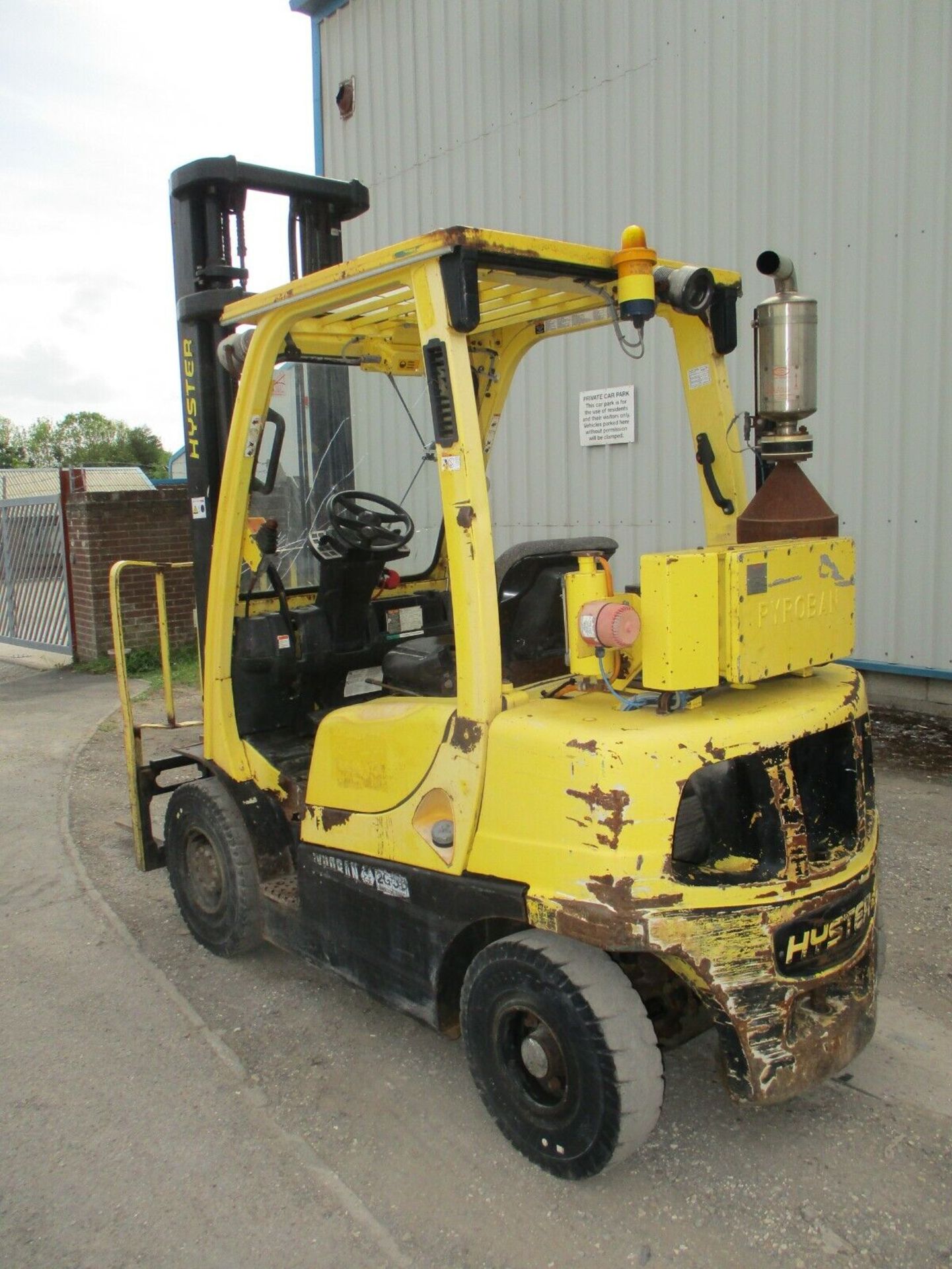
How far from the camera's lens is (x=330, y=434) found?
4539mm

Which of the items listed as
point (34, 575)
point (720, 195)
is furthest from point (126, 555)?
point (720, 195)

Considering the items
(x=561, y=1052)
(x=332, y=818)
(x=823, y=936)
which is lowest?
(x=561, y=1052)

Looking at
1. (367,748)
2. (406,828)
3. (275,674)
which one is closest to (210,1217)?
(406,828)

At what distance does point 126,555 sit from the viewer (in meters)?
11.2

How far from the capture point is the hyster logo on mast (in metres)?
4.11

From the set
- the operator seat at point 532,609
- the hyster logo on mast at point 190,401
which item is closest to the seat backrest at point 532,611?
the operator seat at point 532,609

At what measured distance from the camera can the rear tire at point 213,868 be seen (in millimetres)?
3881

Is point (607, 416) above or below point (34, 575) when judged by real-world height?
above

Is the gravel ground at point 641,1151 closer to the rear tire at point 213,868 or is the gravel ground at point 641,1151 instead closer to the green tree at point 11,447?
the rear tire at point 213,868

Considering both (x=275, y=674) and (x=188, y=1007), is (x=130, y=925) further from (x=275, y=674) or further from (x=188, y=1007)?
(x=275, y=674)

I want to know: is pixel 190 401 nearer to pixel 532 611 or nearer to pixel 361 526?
pixel 361 526

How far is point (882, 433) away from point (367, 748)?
5228 mm

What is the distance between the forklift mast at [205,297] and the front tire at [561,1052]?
2.13m

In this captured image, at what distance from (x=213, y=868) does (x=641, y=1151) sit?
1.99 metres
